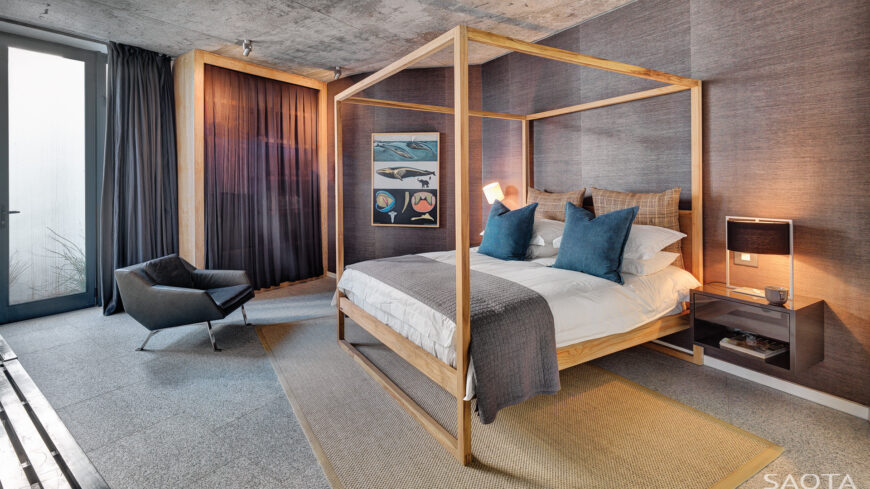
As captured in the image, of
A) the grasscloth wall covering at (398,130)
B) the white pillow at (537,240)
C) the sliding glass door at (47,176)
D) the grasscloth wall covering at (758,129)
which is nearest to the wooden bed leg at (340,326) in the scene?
the white pillow at (537,240)

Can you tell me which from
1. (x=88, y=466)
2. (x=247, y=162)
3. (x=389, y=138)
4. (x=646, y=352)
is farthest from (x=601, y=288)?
(x=247, y=162)

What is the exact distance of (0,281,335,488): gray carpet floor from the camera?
6.39ft

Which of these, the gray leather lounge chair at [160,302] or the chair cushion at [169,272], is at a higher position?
the chair cushion at [169,272]

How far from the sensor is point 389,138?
5238 millimetres

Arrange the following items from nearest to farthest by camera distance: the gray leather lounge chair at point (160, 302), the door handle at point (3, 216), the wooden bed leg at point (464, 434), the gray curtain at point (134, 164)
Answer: the wooden bed leg at point (464, 434) → the gray leather lounge chair at point (160, 302) → the door handle at point (3, 216) → the gray curtain at point (134, 164)

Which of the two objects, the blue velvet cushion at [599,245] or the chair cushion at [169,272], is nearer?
the blue velvet cushion at [599,245]

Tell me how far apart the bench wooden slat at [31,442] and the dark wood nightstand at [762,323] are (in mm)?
3077

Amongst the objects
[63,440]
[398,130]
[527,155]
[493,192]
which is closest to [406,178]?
[398,130]

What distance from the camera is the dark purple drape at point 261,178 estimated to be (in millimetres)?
4750

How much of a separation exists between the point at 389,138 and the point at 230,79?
1.84m

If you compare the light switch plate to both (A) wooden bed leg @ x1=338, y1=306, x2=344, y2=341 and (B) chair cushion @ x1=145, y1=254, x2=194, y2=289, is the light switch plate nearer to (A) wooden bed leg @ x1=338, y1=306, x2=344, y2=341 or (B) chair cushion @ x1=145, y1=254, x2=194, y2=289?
(A) wooden bed leg @ x1=338, y1=306, x2=344, y2=341

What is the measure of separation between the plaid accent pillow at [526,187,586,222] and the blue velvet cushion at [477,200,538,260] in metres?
0.39

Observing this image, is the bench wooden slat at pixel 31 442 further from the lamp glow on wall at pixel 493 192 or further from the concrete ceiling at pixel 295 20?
the lamp glow on wall at pixel 493 192

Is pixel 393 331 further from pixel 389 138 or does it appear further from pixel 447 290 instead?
pixel 389 138
